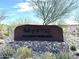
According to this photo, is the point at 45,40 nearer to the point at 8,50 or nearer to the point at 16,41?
the point at 16,41

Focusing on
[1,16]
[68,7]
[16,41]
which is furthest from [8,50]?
[1,16]

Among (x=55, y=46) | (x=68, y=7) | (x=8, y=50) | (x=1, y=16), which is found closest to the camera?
(x=8, y=50)

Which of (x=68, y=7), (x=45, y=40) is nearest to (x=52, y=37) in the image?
(x=45, y=40)

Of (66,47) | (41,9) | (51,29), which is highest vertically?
(41,9)

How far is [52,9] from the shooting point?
30.8 m

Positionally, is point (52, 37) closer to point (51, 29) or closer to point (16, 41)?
point (51, 29)

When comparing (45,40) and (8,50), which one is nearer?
(8,50)

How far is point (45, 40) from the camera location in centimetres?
2028

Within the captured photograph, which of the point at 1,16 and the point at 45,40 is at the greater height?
the point at 1,16

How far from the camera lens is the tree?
3017 centimetres

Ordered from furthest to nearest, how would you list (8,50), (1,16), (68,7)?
(1,16), (68,7), (8,50)

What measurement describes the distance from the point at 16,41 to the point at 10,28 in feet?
53.3

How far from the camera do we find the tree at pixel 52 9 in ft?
99.0

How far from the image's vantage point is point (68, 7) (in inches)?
1192
